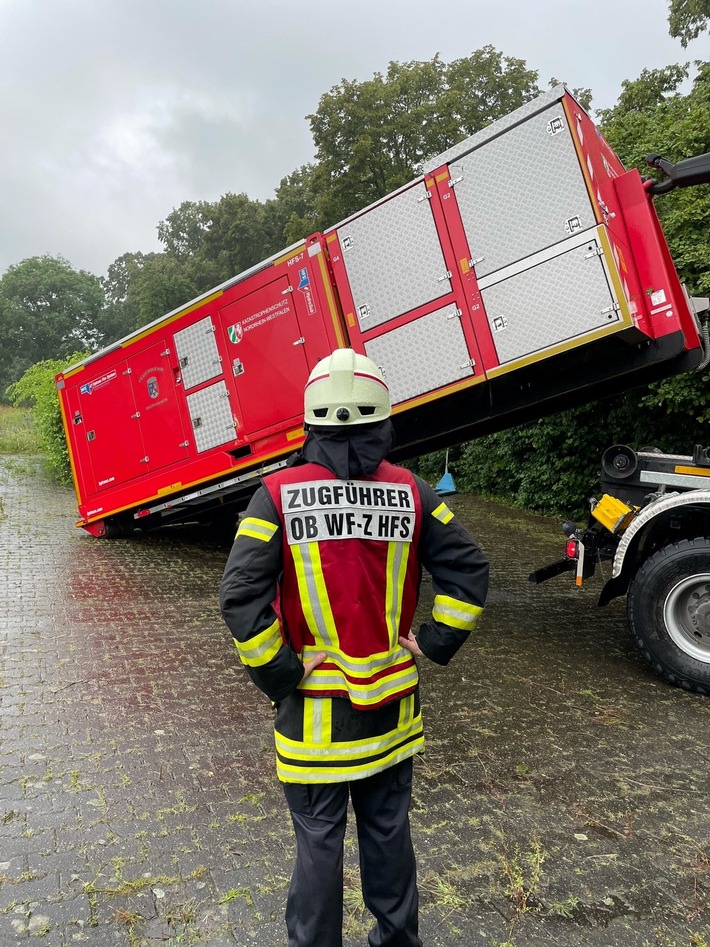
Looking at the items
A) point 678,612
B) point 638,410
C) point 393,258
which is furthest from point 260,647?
point 638,410

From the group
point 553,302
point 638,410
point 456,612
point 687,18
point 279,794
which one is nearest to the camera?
point 456,612

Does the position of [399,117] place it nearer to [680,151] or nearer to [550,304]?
[680,151]

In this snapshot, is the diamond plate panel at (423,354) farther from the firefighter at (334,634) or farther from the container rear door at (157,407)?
Answer: the firefighter at (334,634)

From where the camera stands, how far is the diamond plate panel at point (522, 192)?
4570 mm

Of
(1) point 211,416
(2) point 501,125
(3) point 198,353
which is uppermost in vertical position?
(2) point 501,125

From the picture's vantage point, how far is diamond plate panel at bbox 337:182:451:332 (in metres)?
5.29

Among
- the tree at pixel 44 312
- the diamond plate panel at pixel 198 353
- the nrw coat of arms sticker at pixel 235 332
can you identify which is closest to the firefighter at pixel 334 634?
the nrw coat of arms sticker at pixel 235 332

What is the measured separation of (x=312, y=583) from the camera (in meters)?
1.94

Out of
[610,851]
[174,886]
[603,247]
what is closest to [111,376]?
[603,247]

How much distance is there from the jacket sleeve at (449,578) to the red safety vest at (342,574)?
4.2 inches

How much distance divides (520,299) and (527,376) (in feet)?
2.36

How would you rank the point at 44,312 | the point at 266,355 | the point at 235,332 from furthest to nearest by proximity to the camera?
1. the point at 44,312
2. the point at 235,332
3. the point at 266,355

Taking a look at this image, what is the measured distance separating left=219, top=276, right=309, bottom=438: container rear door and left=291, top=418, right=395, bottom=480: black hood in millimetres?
4314

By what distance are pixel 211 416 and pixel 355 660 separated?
5.51m
